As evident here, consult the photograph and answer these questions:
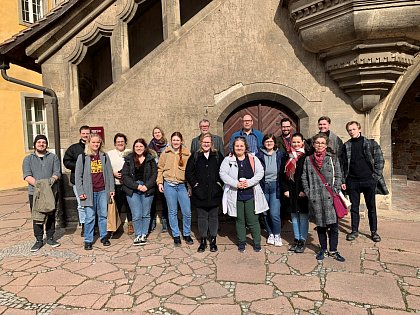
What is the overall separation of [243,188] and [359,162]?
174 centimetres

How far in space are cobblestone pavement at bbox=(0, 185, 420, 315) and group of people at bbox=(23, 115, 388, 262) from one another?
9.5 inches

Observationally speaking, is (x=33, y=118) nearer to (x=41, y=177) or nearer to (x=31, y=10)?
(x=31, y=10)

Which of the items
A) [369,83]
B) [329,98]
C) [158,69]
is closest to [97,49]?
[158,69]

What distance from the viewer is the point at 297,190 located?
407 centimetres

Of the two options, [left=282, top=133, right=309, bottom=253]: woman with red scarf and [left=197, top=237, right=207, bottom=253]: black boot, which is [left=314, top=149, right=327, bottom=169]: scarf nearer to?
[left=282, top=133, right=309, bottom=253]: woman with red scarf

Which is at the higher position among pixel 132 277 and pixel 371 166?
pixel 371 166

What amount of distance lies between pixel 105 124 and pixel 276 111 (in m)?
3.18

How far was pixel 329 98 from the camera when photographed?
5.71 metres

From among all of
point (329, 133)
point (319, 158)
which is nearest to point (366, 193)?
point (329, 133)

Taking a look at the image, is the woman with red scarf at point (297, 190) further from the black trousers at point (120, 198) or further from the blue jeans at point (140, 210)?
the black trousers at point (120, 198)

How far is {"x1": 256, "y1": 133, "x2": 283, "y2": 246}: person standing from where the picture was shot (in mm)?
4480

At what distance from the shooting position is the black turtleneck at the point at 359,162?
4.48 m

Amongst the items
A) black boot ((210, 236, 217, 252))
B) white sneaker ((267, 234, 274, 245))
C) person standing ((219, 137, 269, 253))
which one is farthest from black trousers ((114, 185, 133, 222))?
white sneaker ((267, 234, 274, 245))

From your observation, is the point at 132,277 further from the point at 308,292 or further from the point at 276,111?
the point at 276,111
